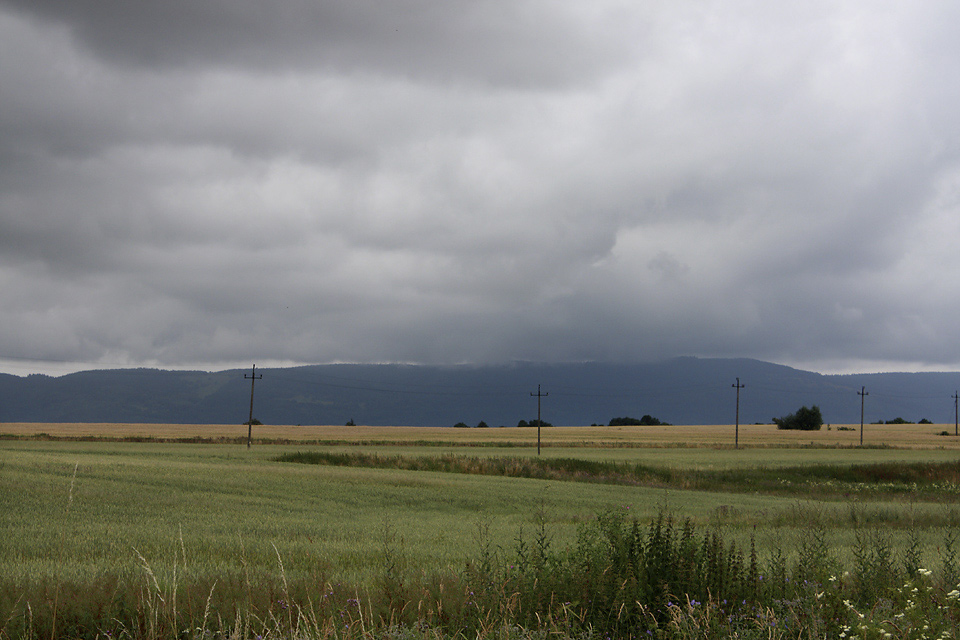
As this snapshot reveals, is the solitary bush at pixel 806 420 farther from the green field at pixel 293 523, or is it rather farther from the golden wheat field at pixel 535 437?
the green field at pixel 293 523

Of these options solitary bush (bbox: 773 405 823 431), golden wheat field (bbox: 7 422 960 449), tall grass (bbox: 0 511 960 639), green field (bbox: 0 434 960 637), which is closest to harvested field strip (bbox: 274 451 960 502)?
green field (bbox: 0 434 960 637)

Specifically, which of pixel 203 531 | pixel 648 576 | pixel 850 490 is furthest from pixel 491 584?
pixel 850 490

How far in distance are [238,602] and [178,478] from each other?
89.7 ft

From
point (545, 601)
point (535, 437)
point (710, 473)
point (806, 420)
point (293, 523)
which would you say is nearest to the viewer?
point (545, 601)

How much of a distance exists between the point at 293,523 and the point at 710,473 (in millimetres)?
45982

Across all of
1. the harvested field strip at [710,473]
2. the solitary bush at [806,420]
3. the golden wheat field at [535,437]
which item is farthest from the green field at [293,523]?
the solitary bush at [806,420]

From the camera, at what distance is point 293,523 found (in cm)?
2311

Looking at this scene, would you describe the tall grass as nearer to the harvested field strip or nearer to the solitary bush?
the harvested field strip

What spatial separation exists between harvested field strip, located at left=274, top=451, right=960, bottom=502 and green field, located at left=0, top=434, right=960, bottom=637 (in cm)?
784

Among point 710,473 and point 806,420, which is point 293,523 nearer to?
point 710,473

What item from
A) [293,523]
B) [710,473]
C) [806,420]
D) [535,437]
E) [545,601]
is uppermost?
[545,601]

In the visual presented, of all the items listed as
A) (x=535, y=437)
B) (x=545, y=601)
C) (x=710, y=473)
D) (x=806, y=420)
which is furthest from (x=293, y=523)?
(x=806, y=420)

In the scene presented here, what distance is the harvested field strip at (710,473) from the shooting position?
2211 inches

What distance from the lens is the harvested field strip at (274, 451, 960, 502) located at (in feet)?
184
